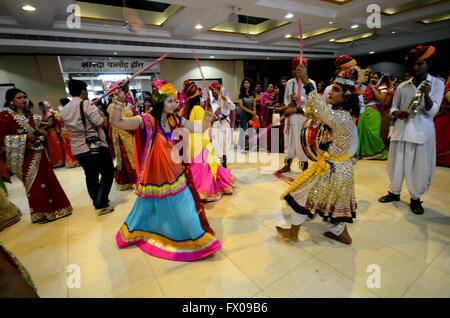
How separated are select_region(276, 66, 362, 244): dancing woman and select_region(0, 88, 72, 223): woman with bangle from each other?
297 cm

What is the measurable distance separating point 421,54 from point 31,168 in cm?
468

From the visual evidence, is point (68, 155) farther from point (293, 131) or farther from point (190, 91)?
point (293, 131)

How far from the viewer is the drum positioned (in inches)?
76.1

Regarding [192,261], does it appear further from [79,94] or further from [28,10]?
[28,10]

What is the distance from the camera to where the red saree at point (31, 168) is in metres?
2.59

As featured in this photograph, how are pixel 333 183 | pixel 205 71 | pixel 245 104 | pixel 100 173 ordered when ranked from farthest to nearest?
pixel 205 71
pixel 245 104
pixel 100 173
pixel 333 183

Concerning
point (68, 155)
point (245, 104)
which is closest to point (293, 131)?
point (245, 104)

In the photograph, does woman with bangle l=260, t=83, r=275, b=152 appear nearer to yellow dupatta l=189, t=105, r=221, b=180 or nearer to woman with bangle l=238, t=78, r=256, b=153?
woman with bangle l=238, t=78, r=256, b=153

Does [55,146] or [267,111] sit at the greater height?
[267,111]

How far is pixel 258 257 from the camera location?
1966mm

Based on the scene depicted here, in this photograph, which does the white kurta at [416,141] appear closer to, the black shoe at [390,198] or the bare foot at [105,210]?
the black shoe at [390,198]

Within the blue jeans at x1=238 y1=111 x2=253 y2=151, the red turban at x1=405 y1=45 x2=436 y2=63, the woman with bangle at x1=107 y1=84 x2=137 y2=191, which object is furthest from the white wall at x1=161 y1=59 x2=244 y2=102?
the red turban at x1=405 y1=45 x2=436 y2=63
